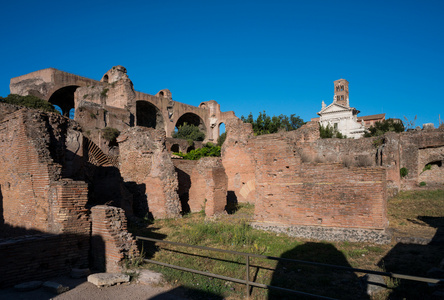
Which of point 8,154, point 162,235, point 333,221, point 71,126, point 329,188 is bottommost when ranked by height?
point 162,235

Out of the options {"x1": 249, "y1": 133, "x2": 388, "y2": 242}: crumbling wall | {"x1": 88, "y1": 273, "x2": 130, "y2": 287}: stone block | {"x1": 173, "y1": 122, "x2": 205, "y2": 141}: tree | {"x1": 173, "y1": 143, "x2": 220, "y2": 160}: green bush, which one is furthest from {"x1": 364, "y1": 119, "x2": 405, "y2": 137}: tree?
{"x1": 88, "y1": 273, "x2": 130, "y2": 287}: stone block

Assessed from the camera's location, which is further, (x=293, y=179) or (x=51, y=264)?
(x=293, y=179)

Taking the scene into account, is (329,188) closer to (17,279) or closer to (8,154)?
(17,279)

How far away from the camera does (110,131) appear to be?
Result: 21438 millimetres

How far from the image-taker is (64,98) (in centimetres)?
3391

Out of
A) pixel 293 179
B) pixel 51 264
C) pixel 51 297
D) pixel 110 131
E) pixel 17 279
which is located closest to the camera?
pixel 51 297

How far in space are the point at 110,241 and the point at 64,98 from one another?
33.2 m

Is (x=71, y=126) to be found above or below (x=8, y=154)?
above

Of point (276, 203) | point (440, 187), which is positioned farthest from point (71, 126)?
point (440, 187)

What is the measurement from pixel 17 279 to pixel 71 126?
5339 millimetres

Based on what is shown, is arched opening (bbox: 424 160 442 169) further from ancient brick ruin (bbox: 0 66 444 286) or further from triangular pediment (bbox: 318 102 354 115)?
triangular pediment (bbox: 318 102 354 115)

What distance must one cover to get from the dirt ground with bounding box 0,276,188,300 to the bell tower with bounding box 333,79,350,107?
70.1 metres

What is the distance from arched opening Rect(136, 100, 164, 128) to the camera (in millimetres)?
38688

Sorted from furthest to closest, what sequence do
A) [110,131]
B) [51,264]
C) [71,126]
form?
[110,131] → [71,126] → [51,264]
